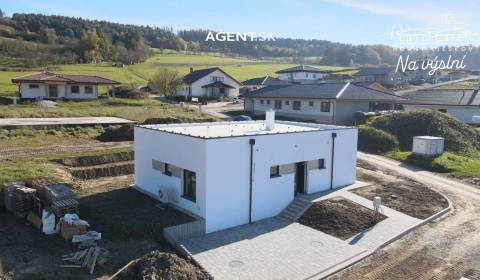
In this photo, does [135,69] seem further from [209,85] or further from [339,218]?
[339,218]

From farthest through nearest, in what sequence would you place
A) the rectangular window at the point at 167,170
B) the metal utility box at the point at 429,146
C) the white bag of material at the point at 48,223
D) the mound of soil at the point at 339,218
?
the metal utility box at the point at 429,146
the rectangular window at the point at 167,170
the mound of soil at the point at 339,218
the white bag of material at the point at 48,223

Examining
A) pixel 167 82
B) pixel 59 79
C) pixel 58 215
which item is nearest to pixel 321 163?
pixel 58 215

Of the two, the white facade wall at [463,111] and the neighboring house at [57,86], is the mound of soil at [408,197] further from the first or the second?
the neighboring house at [57,86]

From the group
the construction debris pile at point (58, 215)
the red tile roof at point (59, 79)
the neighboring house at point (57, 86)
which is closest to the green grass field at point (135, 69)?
the neighboring house at point (57, 86)

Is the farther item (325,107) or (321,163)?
(325,107)

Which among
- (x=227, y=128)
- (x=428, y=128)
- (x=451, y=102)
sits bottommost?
(x=428, y=128)

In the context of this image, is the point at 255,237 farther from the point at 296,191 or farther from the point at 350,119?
the point at 350,119
